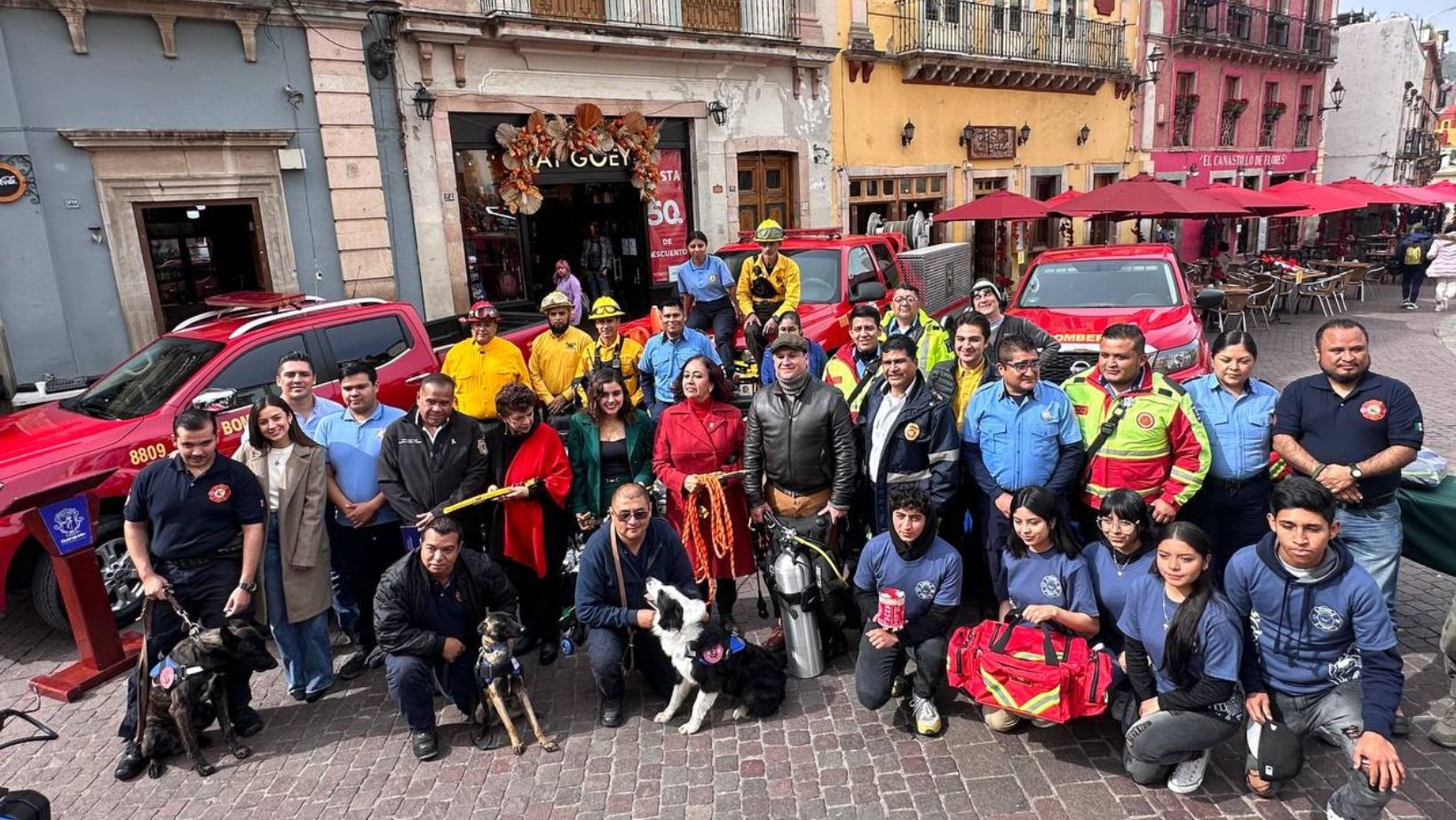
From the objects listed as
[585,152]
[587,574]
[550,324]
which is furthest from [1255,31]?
[587,574]

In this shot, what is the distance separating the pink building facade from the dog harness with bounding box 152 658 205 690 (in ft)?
85.9

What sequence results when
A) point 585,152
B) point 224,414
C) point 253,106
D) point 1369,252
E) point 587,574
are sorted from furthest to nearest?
point 1369,252
point 585,152
point 253,106
point 224,414
point 587,574

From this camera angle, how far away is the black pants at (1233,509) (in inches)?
179

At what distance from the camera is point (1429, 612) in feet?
17.2

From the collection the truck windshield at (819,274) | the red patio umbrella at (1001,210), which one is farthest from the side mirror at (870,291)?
the red patio umbrella at (1001,210)

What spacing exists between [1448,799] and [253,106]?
13190mm

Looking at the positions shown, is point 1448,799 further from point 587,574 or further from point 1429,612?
point 587,574

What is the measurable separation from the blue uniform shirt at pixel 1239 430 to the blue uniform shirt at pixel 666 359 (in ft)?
10.7

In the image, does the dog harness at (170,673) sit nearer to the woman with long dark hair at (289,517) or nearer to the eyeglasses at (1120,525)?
the woman with long dark hair at (289,517)

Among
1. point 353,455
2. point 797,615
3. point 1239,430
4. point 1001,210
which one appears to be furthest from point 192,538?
point 1001,210

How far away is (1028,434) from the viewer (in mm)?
4480

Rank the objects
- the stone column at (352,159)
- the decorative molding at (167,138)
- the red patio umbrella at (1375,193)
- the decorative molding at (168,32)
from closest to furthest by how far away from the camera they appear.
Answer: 1. the decorative molding at (167,138)
2. the decorative molding at (168,32)
3. the stone column at (352,159)
4. the red patio umbrella at (1375,193)

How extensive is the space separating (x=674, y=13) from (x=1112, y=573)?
13.4m

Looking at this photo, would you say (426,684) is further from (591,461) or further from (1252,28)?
(1252,28)
